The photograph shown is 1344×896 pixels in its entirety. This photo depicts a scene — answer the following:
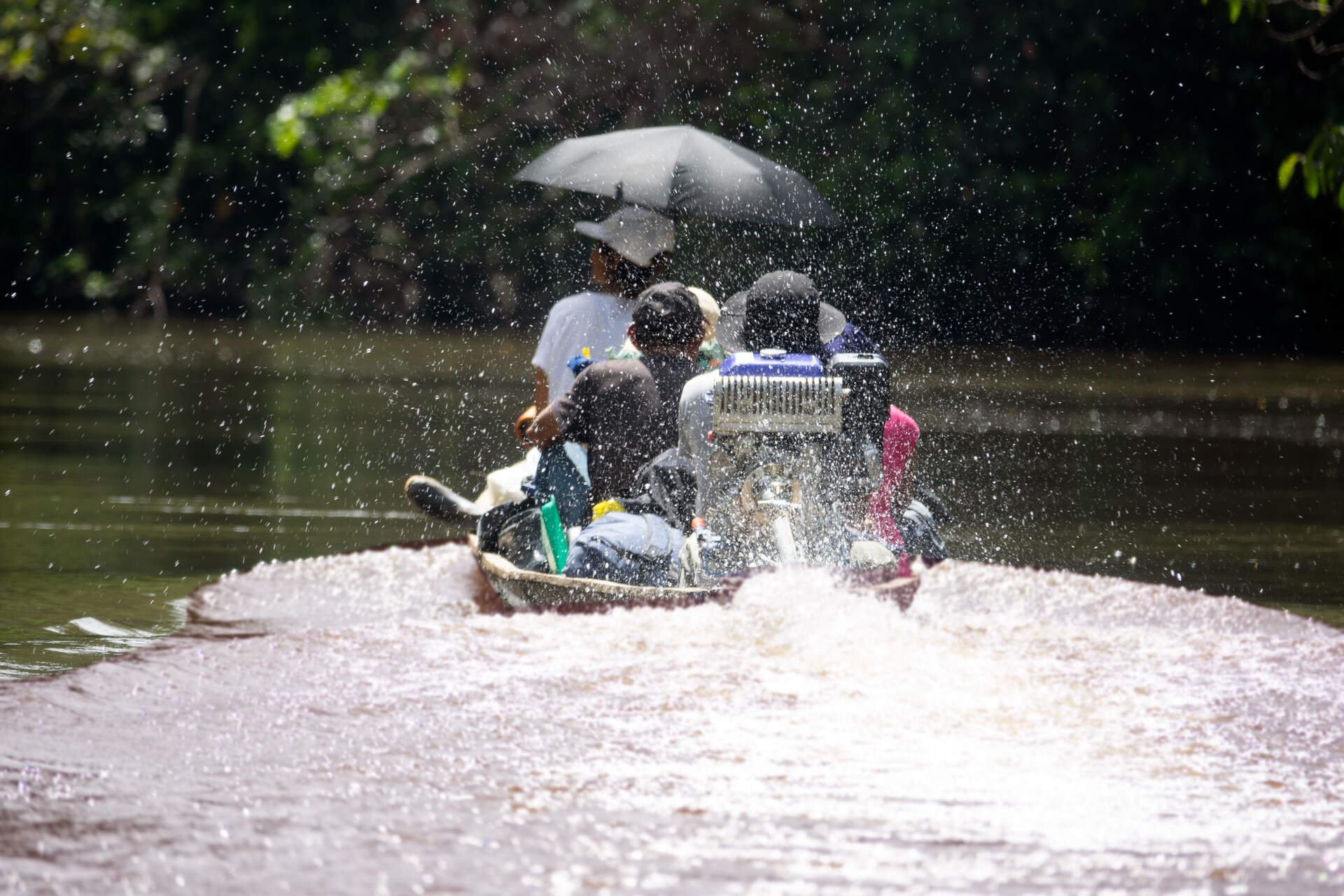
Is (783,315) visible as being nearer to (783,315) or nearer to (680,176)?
(783,315)

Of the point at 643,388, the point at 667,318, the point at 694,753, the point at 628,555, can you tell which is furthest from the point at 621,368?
the point at 694,753

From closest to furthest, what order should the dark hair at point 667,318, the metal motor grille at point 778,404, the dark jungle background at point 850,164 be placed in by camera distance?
the metal motor grille at point 778,404 → the dark hair at point 667,318 → the dark jungle background at point 850,164

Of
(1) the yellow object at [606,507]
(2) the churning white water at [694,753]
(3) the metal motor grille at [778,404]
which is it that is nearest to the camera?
(2) the churning white water at [694,753]

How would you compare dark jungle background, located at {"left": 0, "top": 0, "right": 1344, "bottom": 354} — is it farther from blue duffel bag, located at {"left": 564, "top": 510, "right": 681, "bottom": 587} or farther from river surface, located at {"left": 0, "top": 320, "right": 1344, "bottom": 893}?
blue duffel bag, located at {"left": 564, "top": 510, "right": 681, "bottom": 587}

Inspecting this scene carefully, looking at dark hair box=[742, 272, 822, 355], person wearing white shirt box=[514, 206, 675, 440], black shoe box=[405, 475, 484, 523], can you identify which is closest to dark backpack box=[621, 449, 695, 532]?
dark hair box=[742, 272, 822, 355]

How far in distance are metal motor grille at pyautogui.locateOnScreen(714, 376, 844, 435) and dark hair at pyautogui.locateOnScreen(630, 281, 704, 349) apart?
2.46 ft

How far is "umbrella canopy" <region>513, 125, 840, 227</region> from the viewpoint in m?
9.04

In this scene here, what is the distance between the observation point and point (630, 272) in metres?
7.82

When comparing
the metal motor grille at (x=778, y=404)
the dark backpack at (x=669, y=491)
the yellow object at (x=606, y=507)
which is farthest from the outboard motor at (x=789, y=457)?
the yellow object at (x=606, y=507)

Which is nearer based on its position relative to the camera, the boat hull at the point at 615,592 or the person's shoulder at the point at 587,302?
the boat hull at the point at 615,592

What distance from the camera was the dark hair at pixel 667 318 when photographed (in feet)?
22.8

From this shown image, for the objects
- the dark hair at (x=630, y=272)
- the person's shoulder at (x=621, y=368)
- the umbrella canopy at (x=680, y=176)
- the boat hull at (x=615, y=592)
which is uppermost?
the umbrella canopy at (x=680, y=176)

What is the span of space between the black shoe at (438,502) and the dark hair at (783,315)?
240 centimetres

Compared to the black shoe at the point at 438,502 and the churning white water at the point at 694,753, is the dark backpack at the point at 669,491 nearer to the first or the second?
the churning white water at the point at 694,753
